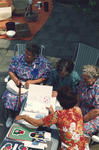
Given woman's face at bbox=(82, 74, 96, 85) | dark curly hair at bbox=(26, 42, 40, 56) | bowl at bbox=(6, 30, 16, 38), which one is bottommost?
bowl at bbox=(6, 30, 16, 38)

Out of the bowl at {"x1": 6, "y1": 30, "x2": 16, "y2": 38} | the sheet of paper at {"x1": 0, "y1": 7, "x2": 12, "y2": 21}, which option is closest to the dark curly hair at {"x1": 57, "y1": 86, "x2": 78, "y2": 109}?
the bowl at {"x1": 6, "y1": 30, "x2": 16, "y2": 38}

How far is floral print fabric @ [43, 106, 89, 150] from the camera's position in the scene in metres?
2.59

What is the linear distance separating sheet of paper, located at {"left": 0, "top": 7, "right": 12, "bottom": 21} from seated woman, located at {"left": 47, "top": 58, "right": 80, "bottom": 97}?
5.00 meters

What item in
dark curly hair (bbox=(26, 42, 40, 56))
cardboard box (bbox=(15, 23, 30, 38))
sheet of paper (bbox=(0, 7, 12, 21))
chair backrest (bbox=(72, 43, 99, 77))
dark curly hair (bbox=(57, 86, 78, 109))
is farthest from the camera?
sheet of paper (bbox=(0, 7, 12, 21))

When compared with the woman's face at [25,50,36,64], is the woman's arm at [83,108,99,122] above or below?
below

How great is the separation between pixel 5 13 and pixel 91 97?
586 cm

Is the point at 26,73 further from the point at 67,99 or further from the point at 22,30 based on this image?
the point at 22,30

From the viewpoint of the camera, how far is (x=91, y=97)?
322 centimetres

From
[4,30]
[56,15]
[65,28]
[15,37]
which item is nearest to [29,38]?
[15,37]

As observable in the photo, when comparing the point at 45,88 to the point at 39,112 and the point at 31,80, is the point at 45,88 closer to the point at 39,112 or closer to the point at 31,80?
the point at 39,112

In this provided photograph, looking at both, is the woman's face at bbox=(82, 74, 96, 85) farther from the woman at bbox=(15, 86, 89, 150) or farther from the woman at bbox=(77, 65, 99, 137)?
the woman at bbox=(15, 86, 89, 150)

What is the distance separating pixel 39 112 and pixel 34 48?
1.23m

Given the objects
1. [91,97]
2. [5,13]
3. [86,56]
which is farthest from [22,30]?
[91,97]

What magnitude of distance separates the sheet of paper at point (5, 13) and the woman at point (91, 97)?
561 cm
